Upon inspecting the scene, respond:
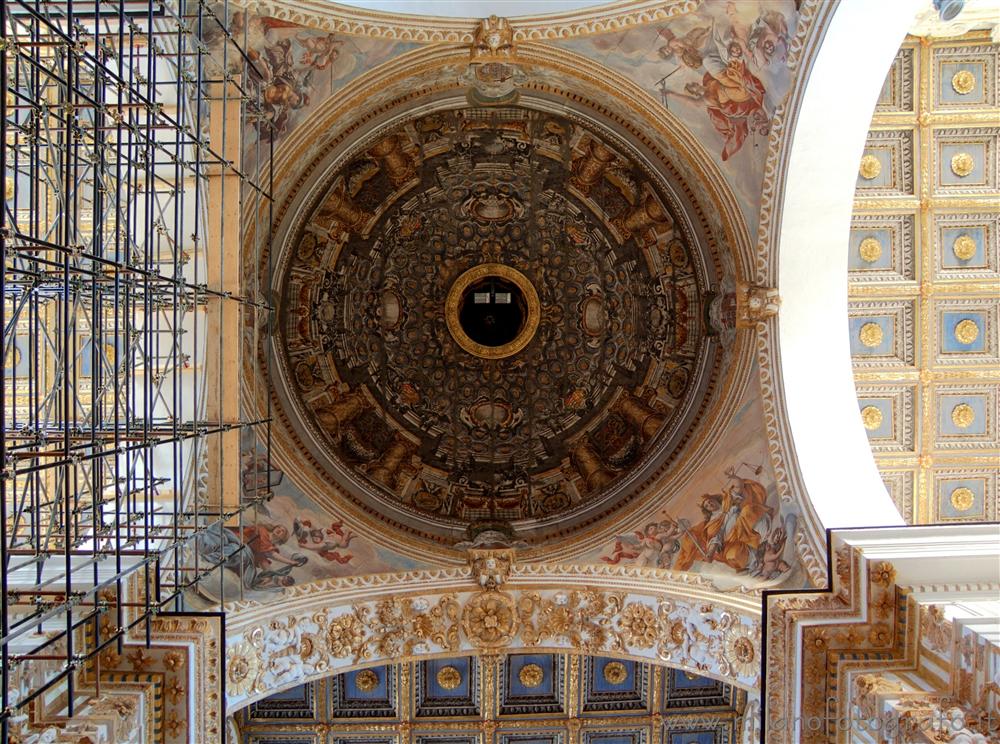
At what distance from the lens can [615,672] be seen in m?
12.2

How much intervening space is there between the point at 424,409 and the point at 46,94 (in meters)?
6.92

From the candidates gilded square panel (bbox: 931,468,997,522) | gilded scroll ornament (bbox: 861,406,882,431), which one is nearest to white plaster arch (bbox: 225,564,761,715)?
gilded scroll ornament (bbox: 861,406,882,431)

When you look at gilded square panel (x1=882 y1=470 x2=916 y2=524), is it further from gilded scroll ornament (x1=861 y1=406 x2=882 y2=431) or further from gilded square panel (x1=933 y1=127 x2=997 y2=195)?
gilded square panel (x1=933 y1=127 x2=997 y2=195)

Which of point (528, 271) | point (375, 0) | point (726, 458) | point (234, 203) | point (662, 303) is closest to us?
point (234, 203)

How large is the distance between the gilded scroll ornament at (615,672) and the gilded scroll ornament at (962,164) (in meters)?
9.14

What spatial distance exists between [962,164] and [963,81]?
1.23m

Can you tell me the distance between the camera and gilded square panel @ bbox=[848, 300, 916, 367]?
13008mm

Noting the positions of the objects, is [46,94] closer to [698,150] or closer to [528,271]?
[528,271]

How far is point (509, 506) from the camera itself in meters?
12.7

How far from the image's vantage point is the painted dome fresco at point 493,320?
12.2 metres

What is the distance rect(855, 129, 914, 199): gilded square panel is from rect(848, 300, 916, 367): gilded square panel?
1.75 m

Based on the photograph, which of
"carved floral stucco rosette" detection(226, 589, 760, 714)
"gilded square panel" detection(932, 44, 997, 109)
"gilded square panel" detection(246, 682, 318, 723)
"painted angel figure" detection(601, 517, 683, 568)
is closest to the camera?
"carved floral stucco rosette" detection(226, 589, 760, 714)

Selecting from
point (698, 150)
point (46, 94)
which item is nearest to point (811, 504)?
point (698, 150)

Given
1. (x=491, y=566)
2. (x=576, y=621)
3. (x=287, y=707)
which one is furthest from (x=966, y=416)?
(x=287, y=707)
